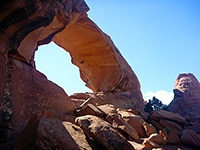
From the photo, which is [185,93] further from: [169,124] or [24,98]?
[24,98]

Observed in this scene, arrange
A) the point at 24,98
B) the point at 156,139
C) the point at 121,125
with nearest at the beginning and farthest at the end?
the point at 24,98 → the point at 156,139 → the point at 121,125

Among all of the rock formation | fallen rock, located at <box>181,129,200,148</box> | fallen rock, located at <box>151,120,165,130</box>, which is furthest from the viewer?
fallen rock, located at <box>151,120,165,130</box>

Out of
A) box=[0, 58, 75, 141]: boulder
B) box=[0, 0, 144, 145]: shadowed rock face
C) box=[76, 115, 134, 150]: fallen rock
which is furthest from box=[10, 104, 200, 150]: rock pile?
box=[0, 0, 144, 145]: shadowed rock face

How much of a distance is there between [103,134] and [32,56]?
4.85m

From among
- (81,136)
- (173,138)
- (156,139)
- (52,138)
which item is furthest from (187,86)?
(52,138)

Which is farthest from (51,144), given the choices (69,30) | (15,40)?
(69,30)

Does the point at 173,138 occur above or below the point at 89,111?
below

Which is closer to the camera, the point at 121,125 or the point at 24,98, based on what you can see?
the point at 24,98

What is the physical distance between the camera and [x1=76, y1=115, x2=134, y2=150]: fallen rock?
3.03 m

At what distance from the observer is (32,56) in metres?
6.62

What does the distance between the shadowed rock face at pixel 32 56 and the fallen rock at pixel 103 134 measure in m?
1.80

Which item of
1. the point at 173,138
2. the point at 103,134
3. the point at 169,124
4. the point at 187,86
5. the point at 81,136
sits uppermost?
the point at 103,134

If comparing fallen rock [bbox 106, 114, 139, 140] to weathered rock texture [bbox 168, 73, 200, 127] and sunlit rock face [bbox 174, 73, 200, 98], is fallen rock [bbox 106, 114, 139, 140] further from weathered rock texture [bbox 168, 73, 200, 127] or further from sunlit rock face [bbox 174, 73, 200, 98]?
sunlit rock face [bbox 174, 73, 200, 98]

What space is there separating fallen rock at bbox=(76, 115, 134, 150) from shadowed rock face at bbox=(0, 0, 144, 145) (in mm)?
1796
